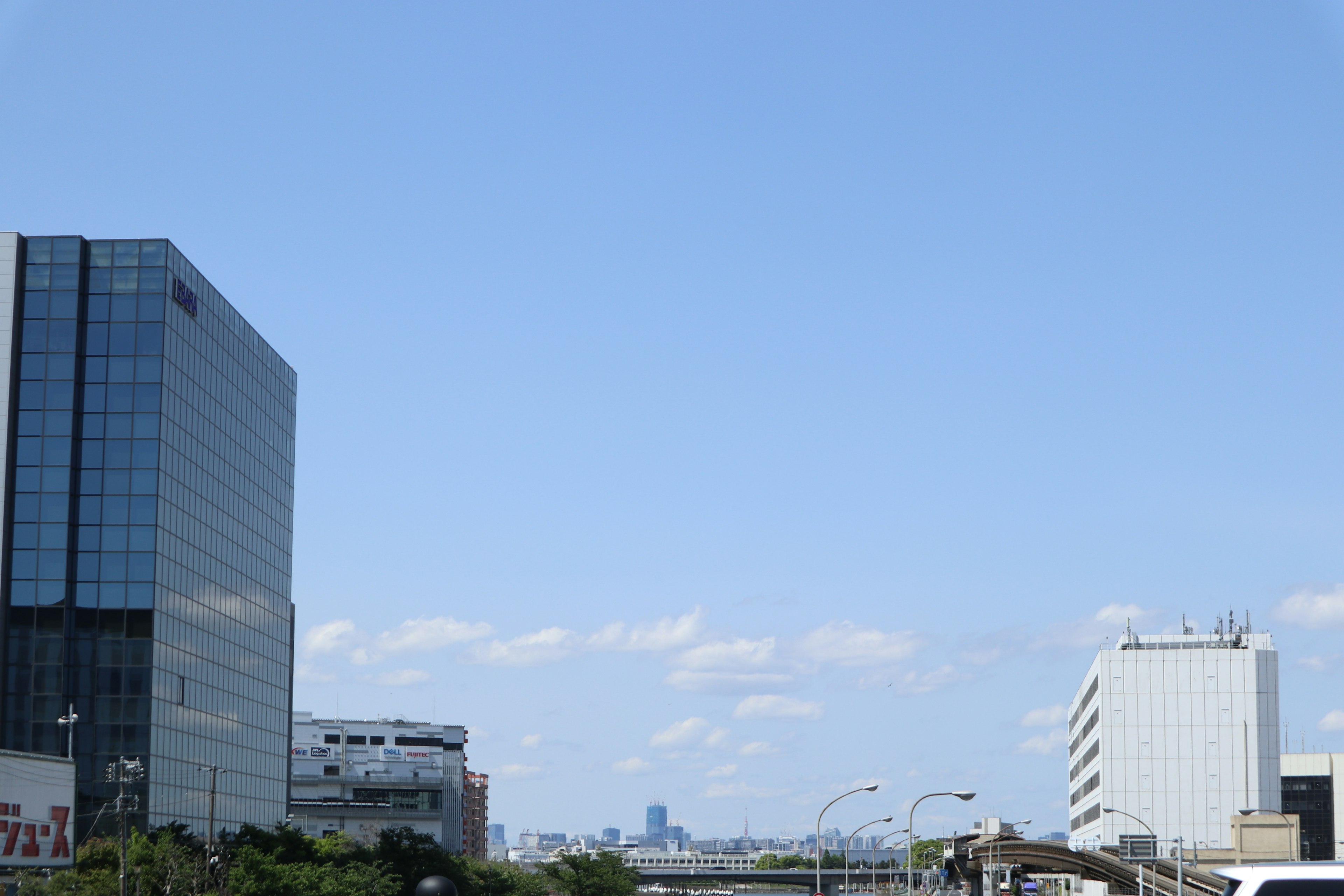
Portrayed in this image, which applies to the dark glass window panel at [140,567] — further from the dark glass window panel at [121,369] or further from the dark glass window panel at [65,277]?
the dark glass window panel at [65,277]

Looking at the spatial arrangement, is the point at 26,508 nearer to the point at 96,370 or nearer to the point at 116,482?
the point at 116,482

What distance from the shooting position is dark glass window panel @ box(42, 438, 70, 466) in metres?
87.9

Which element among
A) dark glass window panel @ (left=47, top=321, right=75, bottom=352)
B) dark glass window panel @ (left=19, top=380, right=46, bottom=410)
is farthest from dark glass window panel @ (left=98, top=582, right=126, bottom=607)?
dark glass window panel @ (left=47, top=321, right=75, bottom=352)

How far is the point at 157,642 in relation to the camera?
3445 inches

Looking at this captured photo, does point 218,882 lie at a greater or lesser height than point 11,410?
lesser

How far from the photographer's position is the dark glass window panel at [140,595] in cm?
8700

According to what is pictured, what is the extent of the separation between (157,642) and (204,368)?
19250 mm

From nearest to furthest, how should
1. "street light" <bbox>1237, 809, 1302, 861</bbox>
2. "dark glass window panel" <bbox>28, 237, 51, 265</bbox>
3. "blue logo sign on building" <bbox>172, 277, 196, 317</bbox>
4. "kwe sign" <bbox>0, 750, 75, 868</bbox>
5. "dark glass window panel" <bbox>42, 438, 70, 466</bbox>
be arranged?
"kwe sign" <bbox>0, 750, 75, 868</bbox> → "dark glass window panel" <bbox>42, 438, 70, 466</bbox> → "dark glass window panel" <bbox>28, 237, 51, 265</bbox> → "blue logo sign on building" <bbox>172, 277, 196, 317</bbox> → "street light" <bbox>1237, 809, 1302, 861</bbox>

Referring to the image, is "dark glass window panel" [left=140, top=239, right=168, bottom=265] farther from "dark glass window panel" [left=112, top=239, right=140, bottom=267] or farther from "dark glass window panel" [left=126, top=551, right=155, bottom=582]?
"dark glass window panel" [left=126, top=551, right=155, bottom=582]

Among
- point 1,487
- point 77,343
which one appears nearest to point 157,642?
point 1,487

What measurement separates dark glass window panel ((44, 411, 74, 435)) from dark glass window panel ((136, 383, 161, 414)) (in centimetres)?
402

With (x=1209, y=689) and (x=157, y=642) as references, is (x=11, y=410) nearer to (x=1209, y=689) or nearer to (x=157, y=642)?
(x=157, y=642)

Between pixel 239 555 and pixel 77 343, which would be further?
pixel 239 555

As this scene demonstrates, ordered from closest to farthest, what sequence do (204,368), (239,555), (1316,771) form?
1. (204,368)
2. (239,555)
3. (1316,771)
